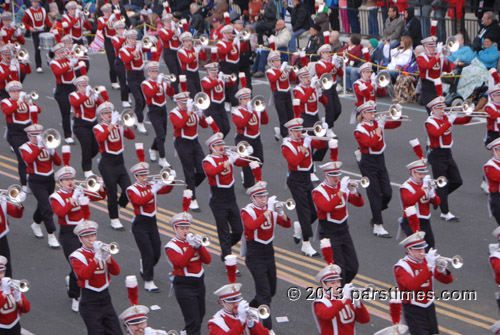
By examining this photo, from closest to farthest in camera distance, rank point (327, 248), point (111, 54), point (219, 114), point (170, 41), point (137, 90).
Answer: point (327, 248)
point (219, 114)
point (137, 90)
point (170, 41)
point (111, 54)

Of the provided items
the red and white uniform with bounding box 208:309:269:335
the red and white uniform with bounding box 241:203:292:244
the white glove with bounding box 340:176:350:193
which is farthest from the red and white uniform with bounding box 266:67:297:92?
the red and white uniform with bounding box 208:309:269:335

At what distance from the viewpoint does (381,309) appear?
14.0 m

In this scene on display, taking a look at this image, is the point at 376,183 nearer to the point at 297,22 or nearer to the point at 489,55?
the point at 489,55

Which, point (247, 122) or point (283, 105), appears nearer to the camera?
point (247, 122)

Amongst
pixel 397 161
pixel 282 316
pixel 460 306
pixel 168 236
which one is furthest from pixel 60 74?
pixel 460 306

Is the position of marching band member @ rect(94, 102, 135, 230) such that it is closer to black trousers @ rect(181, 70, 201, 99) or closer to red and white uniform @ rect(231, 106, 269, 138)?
red and white uniform @ rect(231, 106, 269, 138)

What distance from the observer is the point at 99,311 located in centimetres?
1246

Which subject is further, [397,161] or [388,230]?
[397,161]

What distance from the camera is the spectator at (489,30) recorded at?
77.2 feet

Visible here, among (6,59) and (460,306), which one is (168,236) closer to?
(460,306)

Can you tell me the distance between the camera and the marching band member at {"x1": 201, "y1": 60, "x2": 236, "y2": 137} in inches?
808

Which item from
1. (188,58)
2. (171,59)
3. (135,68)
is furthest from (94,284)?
(171,59)

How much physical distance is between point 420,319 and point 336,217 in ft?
8.91

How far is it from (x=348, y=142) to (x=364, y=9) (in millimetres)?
8684
